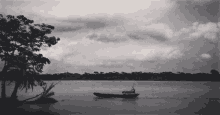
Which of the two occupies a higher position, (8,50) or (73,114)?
(8,50)

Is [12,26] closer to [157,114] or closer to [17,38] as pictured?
[17,38]

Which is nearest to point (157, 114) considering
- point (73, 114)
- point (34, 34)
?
point (73, 114)

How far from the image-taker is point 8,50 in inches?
813

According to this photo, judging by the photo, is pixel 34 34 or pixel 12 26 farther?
pixel 34 34

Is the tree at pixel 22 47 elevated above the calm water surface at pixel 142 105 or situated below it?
above

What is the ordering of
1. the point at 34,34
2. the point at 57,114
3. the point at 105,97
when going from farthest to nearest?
the point at 105,97, the point at 57,114, the point at 34,34

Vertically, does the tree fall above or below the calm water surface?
above

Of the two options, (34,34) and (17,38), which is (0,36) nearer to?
(17,38)

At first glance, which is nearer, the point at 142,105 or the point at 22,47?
the point at 22,47

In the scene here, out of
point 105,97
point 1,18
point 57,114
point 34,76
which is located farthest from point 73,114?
point 105,97

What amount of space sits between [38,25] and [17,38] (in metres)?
2.96

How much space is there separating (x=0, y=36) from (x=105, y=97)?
3078cm

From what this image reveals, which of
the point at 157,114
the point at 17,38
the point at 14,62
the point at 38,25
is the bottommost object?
the point at 157,114

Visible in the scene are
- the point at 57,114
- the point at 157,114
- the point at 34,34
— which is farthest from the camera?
the point at 157,114
